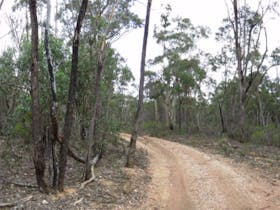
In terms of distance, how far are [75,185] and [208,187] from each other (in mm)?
3829

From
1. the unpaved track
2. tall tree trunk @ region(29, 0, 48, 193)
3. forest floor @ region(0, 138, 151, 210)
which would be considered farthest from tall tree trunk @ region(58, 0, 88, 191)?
the unpaved track

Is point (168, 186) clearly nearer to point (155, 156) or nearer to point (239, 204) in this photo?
point (239, 204)

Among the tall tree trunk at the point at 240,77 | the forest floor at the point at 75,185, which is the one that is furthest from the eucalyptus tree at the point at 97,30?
the tall tree trunk at the point at 240,77

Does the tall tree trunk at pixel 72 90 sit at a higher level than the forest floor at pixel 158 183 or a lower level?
higher

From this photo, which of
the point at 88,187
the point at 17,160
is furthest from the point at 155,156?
the point at 88,187

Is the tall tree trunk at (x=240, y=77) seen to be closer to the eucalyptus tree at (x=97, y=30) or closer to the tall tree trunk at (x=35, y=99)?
the eucalyptus tree at (x=97, y=30)

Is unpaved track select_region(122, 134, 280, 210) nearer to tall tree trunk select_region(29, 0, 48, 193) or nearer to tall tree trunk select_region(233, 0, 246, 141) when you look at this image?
tall tree trunk select_region(29, 0, 48, 193)

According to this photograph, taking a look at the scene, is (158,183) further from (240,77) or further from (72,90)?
(240,77)

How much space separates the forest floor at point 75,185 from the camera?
30.0ft

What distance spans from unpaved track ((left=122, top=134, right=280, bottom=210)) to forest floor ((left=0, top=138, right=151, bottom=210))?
20.6 inches

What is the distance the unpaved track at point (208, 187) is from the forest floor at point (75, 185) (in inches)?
20.6

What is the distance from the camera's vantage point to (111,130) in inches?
630

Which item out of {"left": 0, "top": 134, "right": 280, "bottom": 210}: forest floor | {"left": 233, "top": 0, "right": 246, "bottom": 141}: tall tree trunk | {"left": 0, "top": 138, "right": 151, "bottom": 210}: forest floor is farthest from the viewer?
{"left": 233, "top": 0, "right": 246, "bottom": 141}: tall tree trunk

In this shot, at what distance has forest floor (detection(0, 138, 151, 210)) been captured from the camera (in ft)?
30.0
